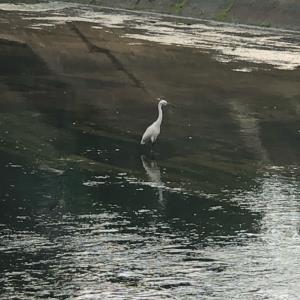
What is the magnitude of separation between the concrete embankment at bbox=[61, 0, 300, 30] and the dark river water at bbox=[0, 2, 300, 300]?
10.8m

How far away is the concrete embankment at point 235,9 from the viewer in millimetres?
39062

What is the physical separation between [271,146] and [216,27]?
2240 cm

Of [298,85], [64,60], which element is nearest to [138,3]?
[64,60]

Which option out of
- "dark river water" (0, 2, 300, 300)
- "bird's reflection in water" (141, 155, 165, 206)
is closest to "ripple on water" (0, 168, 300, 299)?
"dark river water" (0, 2, 300, 300)

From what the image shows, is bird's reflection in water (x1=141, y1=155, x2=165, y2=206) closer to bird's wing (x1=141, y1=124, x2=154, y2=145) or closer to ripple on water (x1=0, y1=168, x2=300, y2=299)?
bird's wing (x1=141, y1=124, x2=154, y2=145)

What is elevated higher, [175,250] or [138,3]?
[138,3]

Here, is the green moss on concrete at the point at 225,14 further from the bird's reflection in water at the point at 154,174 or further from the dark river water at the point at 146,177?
the bird's reflection in water at the point at 154,174

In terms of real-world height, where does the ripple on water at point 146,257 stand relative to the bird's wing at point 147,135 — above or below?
below

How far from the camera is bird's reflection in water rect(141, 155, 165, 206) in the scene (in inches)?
531

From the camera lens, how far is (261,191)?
1385 cm

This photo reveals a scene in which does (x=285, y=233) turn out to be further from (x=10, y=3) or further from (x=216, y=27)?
(x=10, y=3)

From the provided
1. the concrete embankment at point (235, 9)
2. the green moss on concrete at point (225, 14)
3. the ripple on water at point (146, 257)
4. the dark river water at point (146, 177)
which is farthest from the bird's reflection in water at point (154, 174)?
the green moss on concrete at point (225, 14)

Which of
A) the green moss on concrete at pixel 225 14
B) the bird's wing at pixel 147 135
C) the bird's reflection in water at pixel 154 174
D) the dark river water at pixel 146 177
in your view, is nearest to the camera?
the dark river water at pixel 146 177

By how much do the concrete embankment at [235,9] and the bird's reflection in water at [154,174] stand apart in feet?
77.9
